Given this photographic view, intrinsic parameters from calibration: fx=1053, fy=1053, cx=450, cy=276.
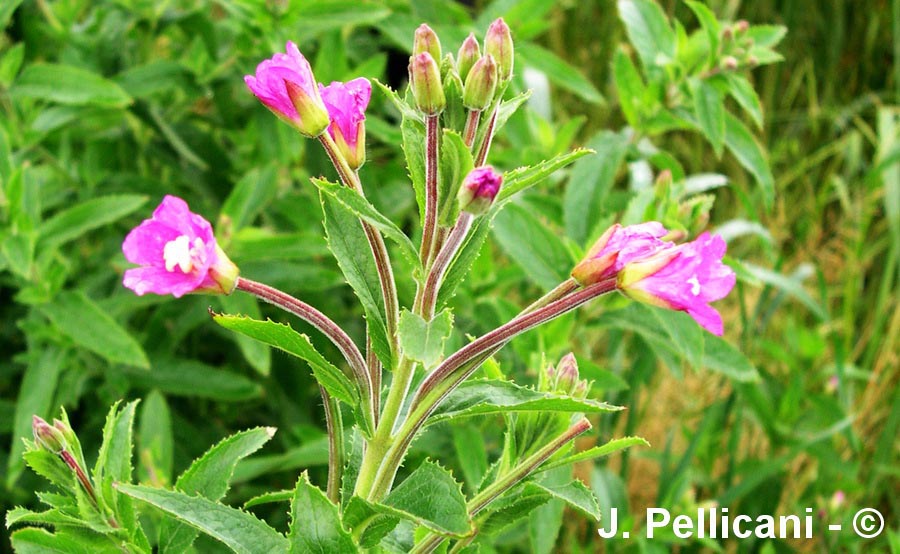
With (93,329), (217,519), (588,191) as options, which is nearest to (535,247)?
(588,191)

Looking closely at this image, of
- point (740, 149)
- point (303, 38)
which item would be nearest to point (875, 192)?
point (740, 149)

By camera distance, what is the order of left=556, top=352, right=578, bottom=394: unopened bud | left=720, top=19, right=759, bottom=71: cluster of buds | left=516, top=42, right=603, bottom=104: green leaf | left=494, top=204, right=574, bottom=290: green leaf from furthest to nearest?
left=516, top=42, right=603, bottom=104: green leaf < left=720, top=19, right=759, bottom=71: cluster of buds < left=494, top=204, right=574, bottom=290: green leaf < left=556, top=352, right=578, bottom=394: unopened bud

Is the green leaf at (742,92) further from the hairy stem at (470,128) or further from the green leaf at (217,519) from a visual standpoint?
the green leaf at (217,519)

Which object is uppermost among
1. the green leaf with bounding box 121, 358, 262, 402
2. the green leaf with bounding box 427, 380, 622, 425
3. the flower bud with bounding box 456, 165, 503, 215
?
the flower bud with bounding box 456, 165, 503, 215

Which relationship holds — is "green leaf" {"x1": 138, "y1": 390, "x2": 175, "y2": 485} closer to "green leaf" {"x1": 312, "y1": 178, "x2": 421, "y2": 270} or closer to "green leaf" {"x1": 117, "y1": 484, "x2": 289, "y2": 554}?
"green leaf" {"x1": 117, "y1": 484, "x2": 289, "y2": 554}

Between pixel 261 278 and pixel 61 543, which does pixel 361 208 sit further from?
pixel 261 278

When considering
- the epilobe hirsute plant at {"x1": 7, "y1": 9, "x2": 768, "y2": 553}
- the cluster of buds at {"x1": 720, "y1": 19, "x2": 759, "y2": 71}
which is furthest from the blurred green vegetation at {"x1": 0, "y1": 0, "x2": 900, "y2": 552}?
the epilobe hirsute plant at {"x1": 7, "y1": 9, "x2": 768, "y2": 553}
